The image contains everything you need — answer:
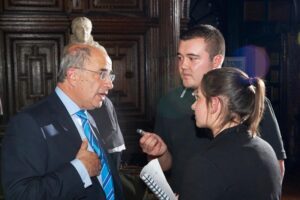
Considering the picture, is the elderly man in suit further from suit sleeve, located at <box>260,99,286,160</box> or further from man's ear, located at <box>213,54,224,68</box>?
suit sleeve, located at <box>260,99,286,160</box>

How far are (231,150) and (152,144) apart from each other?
595 mm

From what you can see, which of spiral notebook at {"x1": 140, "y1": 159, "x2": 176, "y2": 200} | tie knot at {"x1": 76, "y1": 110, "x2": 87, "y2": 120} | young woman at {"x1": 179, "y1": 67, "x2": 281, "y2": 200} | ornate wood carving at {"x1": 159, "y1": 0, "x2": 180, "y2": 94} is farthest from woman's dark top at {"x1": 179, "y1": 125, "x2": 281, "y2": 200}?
ornate wood carving at {"x1": 159, "y1": 0, "x2": 180, "y2": 94}

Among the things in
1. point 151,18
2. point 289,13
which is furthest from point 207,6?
point 151,18

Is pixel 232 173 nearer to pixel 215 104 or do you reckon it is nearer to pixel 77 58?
pixel 215 104

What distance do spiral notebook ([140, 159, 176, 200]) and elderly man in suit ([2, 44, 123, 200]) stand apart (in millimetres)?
206

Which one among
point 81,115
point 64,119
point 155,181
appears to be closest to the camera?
point 155,181

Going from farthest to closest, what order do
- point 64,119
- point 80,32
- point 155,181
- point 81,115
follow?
point 80,32 → point 81,115 → point 64,119 → point 155,181

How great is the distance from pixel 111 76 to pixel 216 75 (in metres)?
0.58

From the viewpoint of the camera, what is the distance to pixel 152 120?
3.79m

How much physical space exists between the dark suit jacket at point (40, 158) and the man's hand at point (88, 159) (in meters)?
0.05

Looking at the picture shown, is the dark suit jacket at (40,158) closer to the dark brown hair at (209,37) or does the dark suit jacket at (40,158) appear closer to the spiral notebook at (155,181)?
the spiral notebook at (155,181)

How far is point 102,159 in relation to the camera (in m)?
1.83

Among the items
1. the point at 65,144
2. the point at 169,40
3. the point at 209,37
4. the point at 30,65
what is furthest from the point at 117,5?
the point at 65,144

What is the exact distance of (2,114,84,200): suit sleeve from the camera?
4.80 ft
